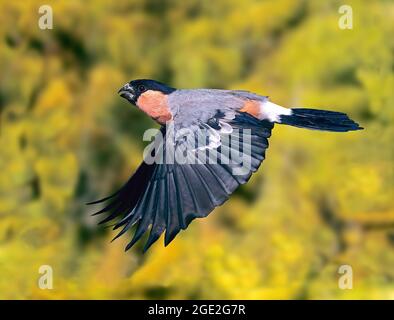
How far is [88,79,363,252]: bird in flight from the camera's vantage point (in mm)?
1828

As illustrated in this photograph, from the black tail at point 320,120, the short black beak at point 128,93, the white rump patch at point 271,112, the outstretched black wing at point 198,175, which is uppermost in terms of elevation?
the short black beak at point 128,93

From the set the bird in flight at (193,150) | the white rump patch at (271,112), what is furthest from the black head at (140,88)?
the white rump patch at (271,112)

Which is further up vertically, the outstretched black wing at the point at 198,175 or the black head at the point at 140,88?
the black head at the point at 140,88

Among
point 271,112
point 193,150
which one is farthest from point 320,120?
point 193,150

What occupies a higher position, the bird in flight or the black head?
the black head

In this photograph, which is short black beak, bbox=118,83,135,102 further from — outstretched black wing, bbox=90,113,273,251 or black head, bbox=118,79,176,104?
outstretched black wing, bbox=90,113,273,251

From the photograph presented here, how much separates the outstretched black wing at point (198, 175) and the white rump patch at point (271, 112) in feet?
0.15

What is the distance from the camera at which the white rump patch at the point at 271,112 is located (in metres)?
2.12

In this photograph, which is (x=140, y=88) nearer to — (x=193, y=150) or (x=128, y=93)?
(x=128, y=93)

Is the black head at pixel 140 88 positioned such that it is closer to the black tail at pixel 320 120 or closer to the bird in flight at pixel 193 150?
the bird in flight at pixel 193 150

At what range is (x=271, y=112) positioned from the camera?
213 cm

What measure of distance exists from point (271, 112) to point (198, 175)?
358 mm

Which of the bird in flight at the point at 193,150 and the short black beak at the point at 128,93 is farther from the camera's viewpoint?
the short black beak at the point at 128,93

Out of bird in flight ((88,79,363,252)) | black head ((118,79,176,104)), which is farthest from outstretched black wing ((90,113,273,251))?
black head ((118,79,176,104))
